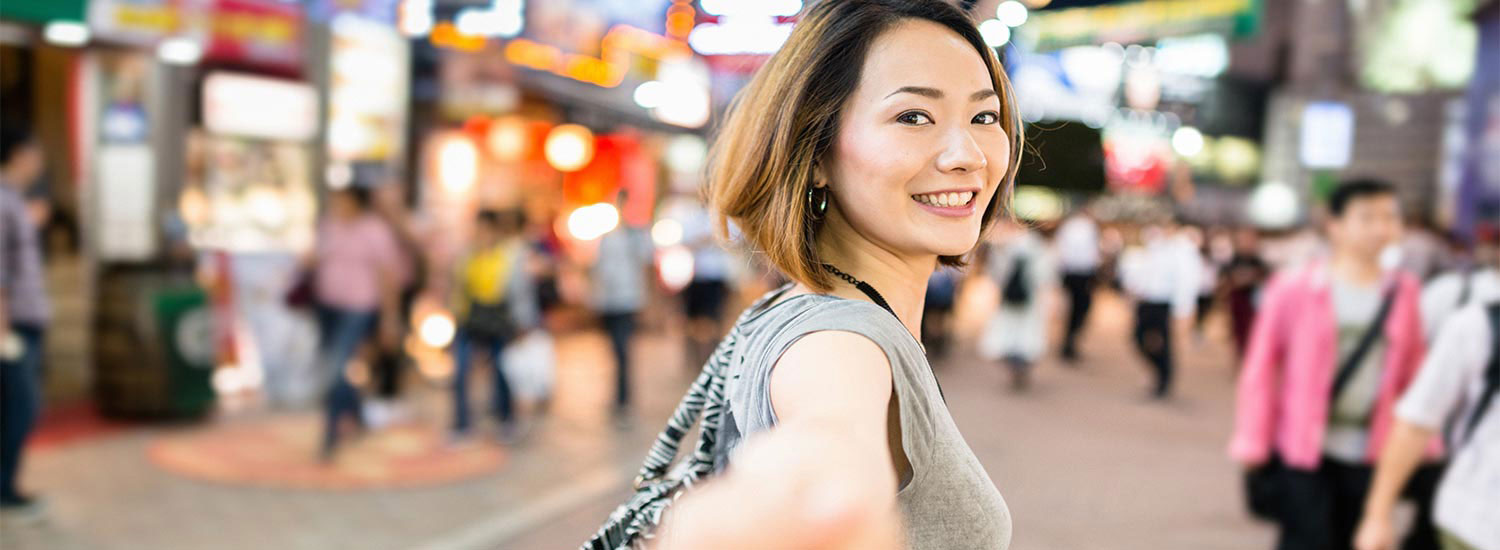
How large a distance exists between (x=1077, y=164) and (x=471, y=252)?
5.56 meters

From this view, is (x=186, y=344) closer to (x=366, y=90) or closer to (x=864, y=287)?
(x=366, y=90)


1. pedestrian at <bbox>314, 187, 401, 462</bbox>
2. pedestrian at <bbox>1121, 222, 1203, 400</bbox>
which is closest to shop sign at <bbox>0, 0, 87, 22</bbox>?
pedestrian at <bbox>314, 187, 401, 462</bbox>

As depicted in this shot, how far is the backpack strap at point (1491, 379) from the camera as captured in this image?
2.81 metres

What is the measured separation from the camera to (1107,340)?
17.4 metres

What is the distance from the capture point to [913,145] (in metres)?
1.32

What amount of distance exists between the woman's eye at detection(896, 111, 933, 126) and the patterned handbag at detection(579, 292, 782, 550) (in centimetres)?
31

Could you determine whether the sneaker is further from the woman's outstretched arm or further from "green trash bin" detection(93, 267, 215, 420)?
the woman's outstretched arm

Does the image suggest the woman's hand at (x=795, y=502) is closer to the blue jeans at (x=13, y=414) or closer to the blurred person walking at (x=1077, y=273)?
the blue jeans at (x=13, y=414)

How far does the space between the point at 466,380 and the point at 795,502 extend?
23.9ft

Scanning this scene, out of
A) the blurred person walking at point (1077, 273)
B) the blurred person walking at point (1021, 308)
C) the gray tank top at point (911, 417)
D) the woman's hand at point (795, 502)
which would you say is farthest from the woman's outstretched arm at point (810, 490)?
the blurred person walking at point (1077, 273)

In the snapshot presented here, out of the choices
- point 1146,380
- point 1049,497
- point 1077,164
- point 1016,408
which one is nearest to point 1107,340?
point 1146,380

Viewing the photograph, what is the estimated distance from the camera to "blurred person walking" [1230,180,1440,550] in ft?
12.8

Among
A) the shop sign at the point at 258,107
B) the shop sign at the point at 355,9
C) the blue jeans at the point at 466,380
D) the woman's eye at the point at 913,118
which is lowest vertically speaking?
the blue jeans at the point at 466,380

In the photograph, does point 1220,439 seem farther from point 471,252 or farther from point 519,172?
point 519,172
